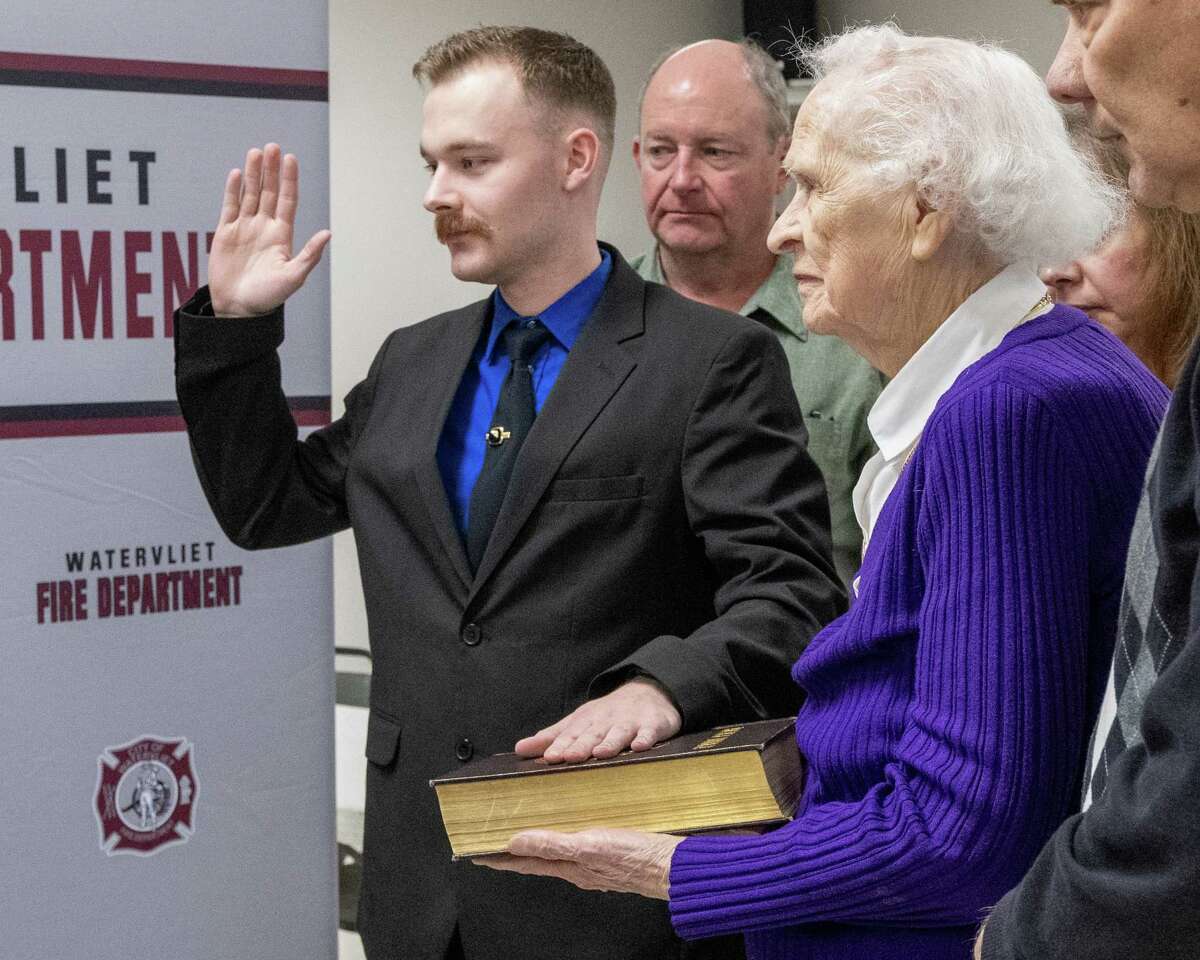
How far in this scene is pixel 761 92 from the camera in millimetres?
3117

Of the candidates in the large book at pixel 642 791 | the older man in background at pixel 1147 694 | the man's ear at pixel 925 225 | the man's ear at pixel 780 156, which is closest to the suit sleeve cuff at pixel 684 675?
the large book at pixel 642 791

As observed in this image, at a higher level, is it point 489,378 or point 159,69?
point 159,69

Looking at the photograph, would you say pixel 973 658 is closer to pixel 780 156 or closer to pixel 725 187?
pixel 725 187

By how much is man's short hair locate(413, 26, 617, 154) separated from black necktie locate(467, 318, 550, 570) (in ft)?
1.12

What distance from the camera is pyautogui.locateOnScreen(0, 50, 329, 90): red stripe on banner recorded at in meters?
2.11

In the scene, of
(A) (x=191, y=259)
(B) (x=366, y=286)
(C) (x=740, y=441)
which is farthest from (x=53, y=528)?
(B) (x=366, y=286)

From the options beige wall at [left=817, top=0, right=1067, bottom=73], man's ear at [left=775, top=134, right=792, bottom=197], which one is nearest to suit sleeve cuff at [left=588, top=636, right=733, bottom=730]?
man's ear at [left=775, top=134, right=792, bottom=197]

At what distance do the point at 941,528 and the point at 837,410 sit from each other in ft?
4.96

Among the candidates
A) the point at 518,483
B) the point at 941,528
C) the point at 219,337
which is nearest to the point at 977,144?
the point at 941,528

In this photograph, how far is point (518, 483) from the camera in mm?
1890

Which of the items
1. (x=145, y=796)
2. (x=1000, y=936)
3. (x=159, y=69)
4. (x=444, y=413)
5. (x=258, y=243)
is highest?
(x=159, y=69)

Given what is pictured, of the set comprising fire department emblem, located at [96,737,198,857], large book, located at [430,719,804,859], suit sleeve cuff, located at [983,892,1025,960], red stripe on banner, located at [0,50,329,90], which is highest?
red stripe on banner, located at [0,50,329,90]

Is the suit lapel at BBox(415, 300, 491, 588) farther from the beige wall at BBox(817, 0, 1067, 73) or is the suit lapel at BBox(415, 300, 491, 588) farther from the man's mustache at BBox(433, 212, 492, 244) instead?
the beige wall at BBox(817, 0, 1067, 73)

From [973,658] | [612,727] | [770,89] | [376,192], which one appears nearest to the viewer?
[973,658]
